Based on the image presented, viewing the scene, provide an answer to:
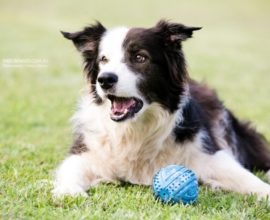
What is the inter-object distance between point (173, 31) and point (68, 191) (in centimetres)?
175

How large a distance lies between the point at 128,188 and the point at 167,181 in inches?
27.6

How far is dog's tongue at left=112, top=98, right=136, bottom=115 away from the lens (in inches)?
208

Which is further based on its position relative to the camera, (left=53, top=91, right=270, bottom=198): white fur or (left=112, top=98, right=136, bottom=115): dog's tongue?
(left=53, top=91, right=270, bottom=198): white fur

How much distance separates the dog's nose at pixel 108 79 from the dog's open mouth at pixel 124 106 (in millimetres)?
215

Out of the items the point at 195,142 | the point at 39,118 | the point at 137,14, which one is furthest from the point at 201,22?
the point at 195,142

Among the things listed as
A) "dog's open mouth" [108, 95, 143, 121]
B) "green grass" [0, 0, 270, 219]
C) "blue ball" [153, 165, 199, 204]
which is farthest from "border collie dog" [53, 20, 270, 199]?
"blue ball" [153, 165, 199, 204]

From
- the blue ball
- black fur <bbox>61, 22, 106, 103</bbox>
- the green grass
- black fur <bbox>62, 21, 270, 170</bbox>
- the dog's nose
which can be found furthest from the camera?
black fur <bbox>61, 22, 106, 103</bbox>

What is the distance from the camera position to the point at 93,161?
5715mm

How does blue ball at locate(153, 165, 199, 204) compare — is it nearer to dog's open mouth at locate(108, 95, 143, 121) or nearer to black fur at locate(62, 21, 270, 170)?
dog's open mouth at locate(108, 95, 143, 121)

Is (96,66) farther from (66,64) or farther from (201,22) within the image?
(201,22)

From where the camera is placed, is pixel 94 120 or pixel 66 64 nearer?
pixel 94 120

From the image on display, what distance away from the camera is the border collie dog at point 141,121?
5.33 meters

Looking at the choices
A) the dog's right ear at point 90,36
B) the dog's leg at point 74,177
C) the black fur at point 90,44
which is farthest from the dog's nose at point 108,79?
the dog's leg at point 74,177

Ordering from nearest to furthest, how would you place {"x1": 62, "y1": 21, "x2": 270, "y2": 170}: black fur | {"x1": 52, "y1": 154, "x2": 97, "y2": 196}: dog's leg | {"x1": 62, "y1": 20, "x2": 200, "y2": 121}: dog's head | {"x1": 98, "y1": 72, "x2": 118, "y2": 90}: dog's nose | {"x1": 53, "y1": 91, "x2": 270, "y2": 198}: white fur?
{"x1": 52, "y1": 154, "x2": 97, "y2": 196}: dog's leg → {"x1": 98, "y1": 72, "x2": 118, "y2": 90}: dog's nose → {"x1": 62, "y1": 20, "x2": 200, "y2": 121}: dog's head → {"x1": 62, "y1": 21, "x2": 270, "y2": 170}: black fur → {"x1": 53, "y1": 91, "x2": 270, "y2": 198}: white fur
